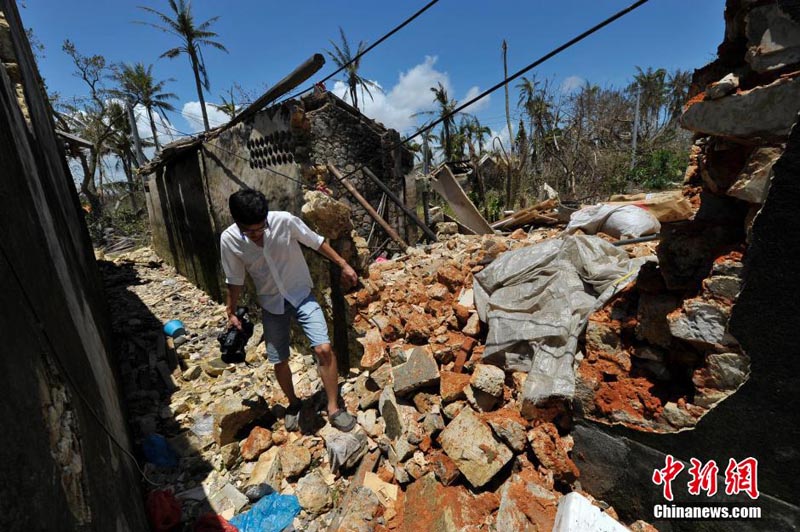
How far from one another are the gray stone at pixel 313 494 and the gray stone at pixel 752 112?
2979mm

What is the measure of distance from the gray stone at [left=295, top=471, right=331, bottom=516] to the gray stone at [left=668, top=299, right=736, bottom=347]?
2.34m

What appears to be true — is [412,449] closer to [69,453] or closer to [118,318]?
[69,453]

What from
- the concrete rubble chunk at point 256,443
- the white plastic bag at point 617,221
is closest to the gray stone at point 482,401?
the concrete rubble chunk at point 256,443

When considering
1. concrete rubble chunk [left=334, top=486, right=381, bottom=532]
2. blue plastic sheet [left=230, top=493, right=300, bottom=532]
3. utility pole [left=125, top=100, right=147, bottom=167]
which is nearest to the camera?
concrete rubble chunk [left=334, top=486, right=381, bottom=532]

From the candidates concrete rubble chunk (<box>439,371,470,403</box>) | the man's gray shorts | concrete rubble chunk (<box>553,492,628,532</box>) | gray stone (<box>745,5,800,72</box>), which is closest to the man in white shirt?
the man's gray shorts

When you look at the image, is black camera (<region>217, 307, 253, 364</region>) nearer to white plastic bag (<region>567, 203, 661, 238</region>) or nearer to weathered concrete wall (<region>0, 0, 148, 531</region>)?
weathered concrete wall (<region>0, 0, 148, 531</region>)

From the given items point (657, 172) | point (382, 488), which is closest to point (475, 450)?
point (382, 488)

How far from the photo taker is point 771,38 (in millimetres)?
1322

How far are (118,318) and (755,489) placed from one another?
8211 mm

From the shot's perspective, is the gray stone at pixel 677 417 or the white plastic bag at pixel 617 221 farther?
the white plastic bag at pixel 617 221

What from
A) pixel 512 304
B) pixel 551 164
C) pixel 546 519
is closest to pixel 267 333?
pixel 512 304

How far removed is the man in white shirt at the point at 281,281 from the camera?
274 cm

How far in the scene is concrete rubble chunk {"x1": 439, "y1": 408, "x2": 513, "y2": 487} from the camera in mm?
2082

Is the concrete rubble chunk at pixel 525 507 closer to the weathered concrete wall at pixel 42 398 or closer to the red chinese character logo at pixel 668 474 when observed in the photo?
the red chinese character logo at pixel 668 474
